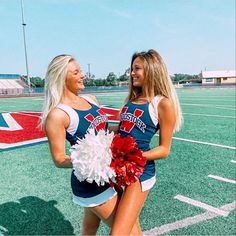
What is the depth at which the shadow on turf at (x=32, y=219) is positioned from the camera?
291cm

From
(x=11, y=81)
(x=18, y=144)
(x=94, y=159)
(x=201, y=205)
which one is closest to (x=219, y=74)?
(x=11, y=81)

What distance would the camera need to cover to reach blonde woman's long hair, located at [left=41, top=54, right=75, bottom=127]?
1874 mm

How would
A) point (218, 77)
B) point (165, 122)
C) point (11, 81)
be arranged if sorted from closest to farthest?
1. point (165, 122)
2. point (11, 81)
3. point (218, 77)

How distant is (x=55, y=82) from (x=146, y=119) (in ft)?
2.24

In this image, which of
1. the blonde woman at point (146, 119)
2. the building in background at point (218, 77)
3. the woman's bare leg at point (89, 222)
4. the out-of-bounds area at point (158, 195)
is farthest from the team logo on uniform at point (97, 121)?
the building in background at point (218, 77)

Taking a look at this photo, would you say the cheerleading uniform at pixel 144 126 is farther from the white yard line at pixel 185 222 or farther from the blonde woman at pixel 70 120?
the white yard line at pixel 185 222

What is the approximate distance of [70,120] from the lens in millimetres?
1833

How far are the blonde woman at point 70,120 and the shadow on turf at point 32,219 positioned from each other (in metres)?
1.21

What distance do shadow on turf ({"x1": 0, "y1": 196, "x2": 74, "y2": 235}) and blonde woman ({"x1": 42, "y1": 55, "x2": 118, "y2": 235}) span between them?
1.21m

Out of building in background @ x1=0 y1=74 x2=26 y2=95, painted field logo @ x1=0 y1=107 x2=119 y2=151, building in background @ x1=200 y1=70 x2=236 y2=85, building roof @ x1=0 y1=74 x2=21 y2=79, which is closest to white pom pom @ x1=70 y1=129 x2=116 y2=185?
painted field logo @ x1=0 y1=107 x2=119 y2=151

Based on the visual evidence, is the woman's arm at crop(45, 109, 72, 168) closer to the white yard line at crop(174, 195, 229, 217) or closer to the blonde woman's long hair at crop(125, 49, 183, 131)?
the blonde woman's long hair at crop(125, 49, 183, 131)

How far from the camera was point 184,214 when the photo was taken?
321cm

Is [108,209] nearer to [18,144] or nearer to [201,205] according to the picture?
[201,205]

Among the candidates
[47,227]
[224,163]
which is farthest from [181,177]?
[47,227]
